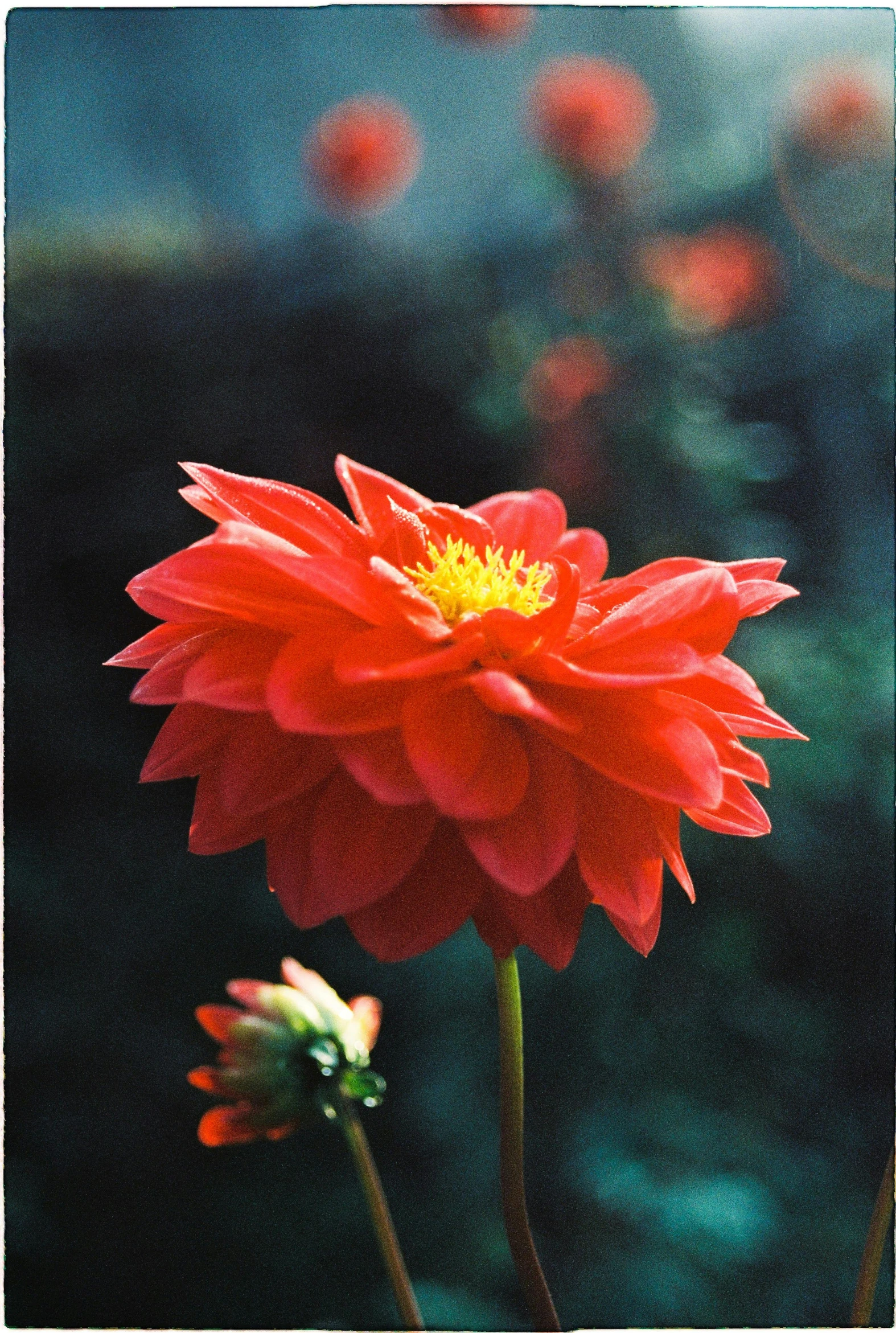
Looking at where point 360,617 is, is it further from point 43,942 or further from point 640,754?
point 43,942

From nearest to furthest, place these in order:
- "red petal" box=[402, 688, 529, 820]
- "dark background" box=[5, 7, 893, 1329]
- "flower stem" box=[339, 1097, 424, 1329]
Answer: "red petal" box=[402, 688, 529, 820] → "flower stem" box=[339, 1097, 424, 1329] → "dark background" box=[5, 7, 893, 1329]

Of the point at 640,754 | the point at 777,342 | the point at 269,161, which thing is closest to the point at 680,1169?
the point at 640,754

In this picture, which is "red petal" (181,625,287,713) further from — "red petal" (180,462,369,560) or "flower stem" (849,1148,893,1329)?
"flower stem" (849,1148,893,1329)

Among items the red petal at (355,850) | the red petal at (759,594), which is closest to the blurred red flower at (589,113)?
the red petal at (759,594)

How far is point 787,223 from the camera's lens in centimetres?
75

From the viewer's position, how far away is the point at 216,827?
18.7 inches

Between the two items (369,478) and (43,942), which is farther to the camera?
(43,942)

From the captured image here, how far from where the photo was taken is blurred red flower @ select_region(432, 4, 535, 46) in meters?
0.72

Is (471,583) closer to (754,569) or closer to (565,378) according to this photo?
(754,569)

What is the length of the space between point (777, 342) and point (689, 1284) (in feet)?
1.94

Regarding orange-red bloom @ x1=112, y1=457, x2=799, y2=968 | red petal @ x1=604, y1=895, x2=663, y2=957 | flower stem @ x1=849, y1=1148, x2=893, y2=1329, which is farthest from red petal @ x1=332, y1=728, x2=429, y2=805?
flower stem @ x1=849, y1=1148, x2=893, y2=1329

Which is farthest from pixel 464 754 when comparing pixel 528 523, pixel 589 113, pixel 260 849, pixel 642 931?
pixel 589 113

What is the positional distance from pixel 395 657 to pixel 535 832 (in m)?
0.09

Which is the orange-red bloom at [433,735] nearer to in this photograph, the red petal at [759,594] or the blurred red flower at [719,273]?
the red petal at [759,594]
